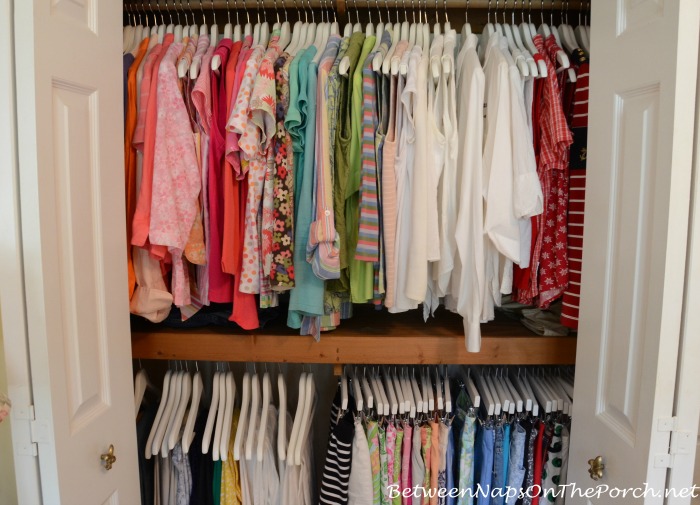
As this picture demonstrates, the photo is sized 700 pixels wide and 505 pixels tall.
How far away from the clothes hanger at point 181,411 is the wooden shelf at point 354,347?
16 centimetres

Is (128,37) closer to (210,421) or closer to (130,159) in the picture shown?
(130,159)

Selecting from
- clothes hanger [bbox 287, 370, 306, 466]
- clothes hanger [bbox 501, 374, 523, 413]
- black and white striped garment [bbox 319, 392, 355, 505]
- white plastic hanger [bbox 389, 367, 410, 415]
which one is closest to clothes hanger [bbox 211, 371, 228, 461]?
clothes hanger [bbox 287, 370, 306, 466]

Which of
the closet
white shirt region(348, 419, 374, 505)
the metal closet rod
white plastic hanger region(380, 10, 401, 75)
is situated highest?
the metal closet rod

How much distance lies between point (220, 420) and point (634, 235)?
52.0 inches

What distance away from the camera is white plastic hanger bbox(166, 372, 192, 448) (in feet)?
5.31

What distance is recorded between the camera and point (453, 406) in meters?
1.78

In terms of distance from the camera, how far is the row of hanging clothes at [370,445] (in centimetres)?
160

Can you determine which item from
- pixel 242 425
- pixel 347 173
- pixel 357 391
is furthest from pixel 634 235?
pixel 242 425

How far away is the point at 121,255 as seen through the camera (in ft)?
4.26

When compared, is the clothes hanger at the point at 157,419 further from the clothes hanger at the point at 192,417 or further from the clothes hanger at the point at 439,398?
the clothes hanger at the point at 439,398

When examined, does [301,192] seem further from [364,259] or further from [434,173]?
[434,173]

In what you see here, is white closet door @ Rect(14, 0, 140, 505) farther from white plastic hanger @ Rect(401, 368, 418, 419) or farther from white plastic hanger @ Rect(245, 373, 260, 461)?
white plastic hanger @ Rect(401, 368, 418, 419)

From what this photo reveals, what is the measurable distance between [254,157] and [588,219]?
3.00 ft

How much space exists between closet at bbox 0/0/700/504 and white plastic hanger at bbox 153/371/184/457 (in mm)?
250
